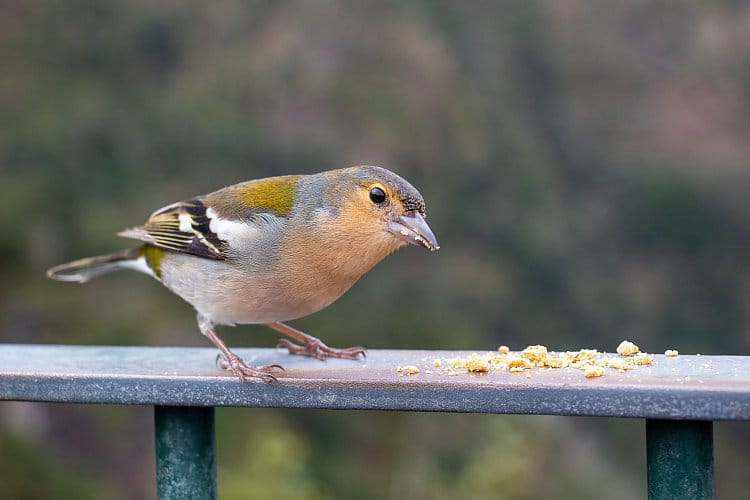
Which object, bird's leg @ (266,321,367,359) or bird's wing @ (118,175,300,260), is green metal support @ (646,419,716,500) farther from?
bird's wing @ (118,175,300,260)

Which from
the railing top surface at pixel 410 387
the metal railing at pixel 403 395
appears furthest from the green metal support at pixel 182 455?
the railing top surface at pixel 410 387

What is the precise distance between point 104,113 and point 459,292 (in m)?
3.71

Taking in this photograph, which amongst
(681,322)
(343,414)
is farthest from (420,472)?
(681,322)

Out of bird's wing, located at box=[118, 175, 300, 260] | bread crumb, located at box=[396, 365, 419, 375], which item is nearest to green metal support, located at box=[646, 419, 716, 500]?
bread crumb, located at box=[396, 365, 419, 375]

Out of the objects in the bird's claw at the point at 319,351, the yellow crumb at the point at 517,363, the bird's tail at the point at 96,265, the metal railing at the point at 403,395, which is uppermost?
the bird's tail at the point at 96,265

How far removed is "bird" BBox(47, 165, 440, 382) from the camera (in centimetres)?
358

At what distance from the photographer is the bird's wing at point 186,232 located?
152 inches

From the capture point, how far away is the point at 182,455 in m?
2.87

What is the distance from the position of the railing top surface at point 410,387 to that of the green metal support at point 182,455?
0.13m

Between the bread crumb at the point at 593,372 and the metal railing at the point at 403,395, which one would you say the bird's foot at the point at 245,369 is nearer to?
the metal railing at the point at 403,395

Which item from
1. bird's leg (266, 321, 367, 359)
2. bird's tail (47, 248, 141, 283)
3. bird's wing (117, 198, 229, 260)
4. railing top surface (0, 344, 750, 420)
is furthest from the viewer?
bird's tail (47, 248, 141, 283)

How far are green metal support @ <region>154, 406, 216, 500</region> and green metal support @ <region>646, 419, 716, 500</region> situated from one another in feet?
4.32

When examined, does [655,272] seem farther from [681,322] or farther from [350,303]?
[350,303]

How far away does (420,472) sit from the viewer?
658 centimetres
